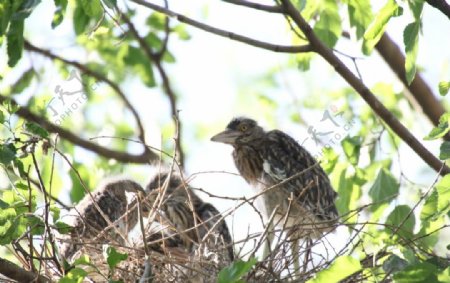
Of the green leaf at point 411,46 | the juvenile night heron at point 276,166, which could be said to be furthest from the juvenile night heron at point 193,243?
the green leaf at point 411,46

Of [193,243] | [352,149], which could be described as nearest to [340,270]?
[193,243]

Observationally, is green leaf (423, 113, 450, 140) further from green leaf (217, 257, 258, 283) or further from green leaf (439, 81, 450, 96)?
green leaf (217, 257, 258, 283)

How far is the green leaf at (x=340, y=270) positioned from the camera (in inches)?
129

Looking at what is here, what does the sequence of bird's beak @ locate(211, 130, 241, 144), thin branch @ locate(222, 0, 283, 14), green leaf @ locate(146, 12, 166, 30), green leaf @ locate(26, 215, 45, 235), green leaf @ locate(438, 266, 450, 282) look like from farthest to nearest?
green leaf @ locate(146, 12, 166, 30), bird's beak @ locate(211, 130, 241, 144), thin branch @ locate(222, 0, 283, 14), green leaf @ locate(26, 215, 45, 235), green leaf @ locate(438, 266, 450, 282)

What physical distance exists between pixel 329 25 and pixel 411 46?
1305 mm

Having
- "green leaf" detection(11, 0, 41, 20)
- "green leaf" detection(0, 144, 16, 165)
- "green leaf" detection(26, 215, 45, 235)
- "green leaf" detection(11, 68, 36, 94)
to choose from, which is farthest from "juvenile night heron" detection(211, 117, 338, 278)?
"green leaf" detection(11, 0, 41, 20)

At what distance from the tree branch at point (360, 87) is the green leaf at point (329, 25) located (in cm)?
37

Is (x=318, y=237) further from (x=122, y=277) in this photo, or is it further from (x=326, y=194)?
(x=326, y=194)

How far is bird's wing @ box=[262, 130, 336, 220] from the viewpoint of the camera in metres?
5.87

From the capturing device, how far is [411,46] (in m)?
4.09

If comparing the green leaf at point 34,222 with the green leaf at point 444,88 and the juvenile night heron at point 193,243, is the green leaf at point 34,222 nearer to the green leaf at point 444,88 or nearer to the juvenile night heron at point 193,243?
the juvenile night heron at point 193,243

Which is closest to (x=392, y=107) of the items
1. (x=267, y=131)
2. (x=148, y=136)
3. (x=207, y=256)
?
(x=267, y=131)

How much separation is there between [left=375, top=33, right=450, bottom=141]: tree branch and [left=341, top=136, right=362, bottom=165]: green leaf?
0.67 meters

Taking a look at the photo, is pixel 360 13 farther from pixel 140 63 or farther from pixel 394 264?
pixel 140 63
